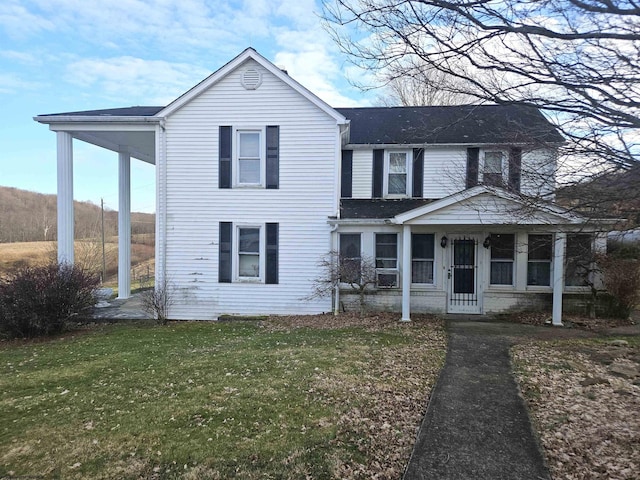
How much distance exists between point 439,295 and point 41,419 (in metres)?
9.60

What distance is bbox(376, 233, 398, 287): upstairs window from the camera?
1152 centimetres

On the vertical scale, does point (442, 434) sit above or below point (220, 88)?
below

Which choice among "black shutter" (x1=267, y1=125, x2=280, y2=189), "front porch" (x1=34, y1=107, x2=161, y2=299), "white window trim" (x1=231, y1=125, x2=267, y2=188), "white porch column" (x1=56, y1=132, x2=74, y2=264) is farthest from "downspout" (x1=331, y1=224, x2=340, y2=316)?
"white porch column" (x1=56, y1=132, x2=74, y2=264)

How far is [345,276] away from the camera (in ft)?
35.8

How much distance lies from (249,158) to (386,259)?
504 centimetres

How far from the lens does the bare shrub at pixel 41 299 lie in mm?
9141

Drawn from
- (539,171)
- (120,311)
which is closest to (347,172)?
(539,171)

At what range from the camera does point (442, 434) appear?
13.6ft

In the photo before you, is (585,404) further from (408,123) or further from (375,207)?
(408,123)

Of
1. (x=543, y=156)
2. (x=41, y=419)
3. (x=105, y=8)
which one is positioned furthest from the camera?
(x=105, y=8)

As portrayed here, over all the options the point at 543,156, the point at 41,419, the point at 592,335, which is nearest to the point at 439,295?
the point at 592,335

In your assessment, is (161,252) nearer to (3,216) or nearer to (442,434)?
(442,434)

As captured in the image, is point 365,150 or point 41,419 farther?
point 365,150

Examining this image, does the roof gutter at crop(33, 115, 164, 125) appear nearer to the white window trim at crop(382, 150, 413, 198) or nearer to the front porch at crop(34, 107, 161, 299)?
the front porch at crop(34, 107, 161, 299)
